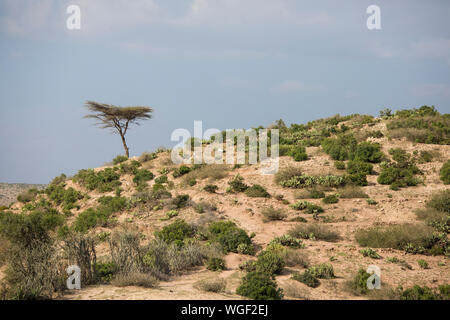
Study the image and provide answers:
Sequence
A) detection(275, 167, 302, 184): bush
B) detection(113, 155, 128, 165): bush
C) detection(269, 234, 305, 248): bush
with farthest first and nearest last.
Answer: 1. detection(113, 155, 128, 165): bush
2. detection(275, 167, 302, 184): bush
3. detection(269, 234, 305, 248): bush

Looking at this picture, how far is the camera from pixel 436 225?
500 inches

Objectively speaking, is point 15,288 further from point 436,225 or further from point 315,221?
point 436,225

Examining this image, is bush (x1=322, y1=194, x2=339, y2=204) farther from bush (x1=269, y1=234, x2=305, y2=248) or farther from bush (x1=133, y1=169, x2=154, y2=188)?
bush (x1=133, y1=169, x2=154, y2=188)

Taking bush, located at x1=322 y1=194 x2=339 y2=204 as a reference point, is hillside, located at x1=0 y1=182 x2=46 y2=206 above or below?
below

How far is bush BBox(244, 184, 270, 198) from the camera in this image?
17297 mm

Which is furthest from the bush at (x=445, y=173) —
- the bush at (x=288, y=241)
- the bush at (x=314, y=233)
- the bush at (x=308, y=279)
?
the bush at (x=308, y=279)

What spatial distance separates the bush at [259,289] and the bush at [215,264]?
2.10 m

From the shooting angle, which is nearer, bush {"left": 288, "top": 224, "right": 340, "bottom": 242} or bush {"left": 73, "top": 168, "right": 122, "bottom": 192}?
bush {"left": 288, "top": 224, "right": 340, "bottom": 242}

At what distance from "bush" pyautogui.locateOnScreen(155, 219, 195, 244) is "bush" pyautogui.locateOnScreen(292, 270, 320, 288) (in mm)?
4409

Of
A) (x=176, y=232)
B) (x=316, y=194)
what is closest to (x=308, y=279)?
(x=176, y=232)

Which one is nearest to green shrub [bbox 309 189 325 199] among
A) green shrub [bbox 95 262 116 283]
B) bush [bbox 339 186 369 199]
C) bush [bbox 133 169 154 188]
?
bush [bbox 339 186 369 199]

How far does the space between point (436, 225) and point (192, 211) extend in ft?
30.1

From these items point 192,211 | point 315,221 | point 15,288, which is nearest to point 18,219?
point 15,288

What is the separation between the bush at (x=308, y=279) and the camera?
910 cm
